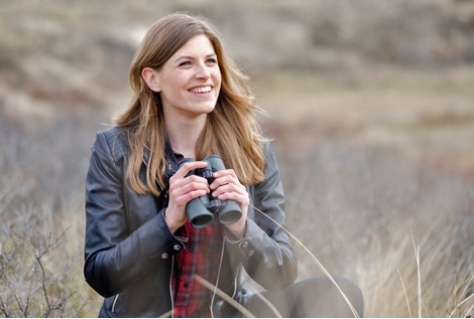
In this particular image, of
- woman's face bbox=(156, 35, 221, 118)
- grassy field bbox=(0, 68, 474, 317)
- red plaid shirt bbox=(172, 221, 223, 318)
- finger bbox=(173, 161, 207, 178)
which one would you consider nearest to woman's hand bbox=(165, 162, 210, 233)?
finger bbox=(173, 161, 207, 178)

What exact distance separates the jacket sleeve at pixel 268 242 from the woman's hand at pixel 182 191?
267mm

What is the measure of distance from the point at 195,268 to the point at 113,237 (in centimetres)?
31

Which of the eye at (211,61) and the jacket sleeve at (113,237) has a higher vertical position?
the eye at (211,61)

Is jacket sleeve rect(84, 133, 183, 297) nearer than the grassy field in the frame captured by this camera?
Yes

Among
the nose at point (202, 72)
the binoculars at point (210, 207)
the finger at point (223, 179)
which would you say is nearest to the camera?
the binoculars at point (210, 207)

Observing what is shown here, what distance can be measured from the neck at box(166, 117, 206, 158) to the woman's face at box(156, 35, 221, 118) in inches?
3.5

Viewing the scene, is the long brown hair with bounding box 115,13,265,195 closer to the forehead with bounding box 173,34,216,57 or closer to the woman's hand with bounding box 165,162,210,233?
the forehead with bounding box 173,34,216,57

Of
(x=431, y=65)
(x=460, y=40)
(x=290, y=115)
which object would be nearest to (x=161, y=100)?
(x=290, y=115)

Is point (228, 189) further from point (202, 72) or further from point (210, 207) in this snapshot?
point (202, 72)

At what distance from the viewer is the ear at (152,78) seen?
10.1 feet

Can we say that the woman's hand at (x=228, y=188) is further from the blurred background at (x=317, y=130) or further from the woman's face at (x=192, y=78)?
the blurred background at (x=317, y=130)

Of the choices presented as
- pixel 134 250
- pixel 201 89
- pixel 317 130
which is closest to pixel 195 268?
pixel 134 250

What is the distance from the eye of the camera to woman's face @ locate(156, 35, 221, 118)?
9.75ft

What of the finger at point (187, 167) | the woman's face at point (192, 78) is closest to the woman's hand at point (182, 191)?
the finger at point (187, 167)
